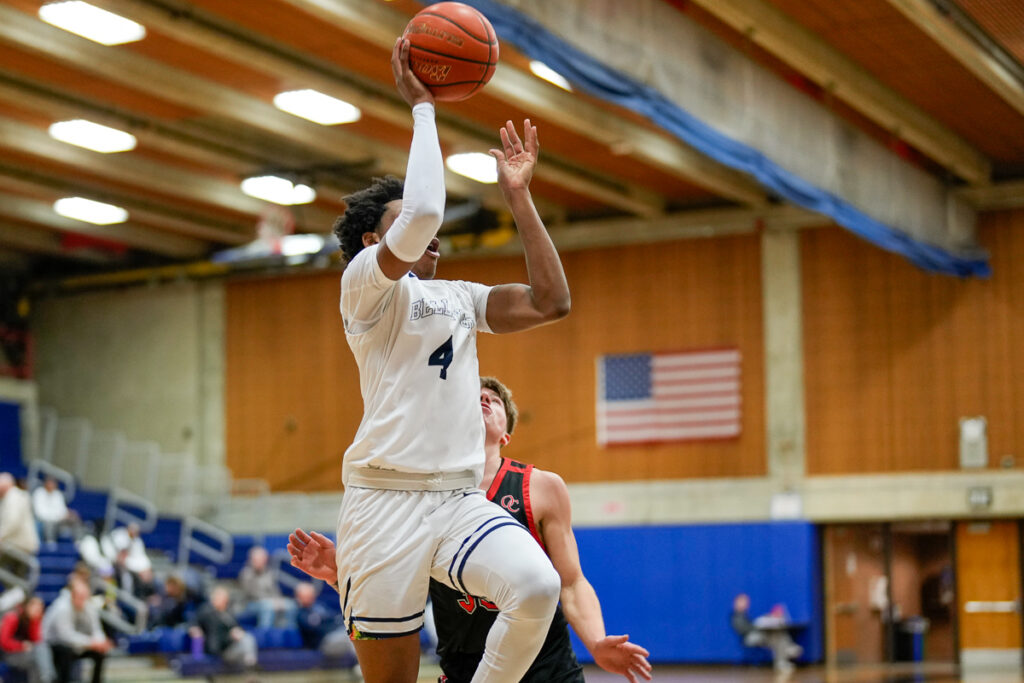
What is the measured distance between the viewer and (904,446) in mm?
21641

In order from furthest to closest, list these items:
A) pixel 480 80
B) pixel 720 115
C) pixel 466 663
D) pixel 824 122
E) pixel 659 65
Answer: pixel 824 122 < pixel 720 115 < pixel 659 65 < pixel 466 663 < pixel 480 80

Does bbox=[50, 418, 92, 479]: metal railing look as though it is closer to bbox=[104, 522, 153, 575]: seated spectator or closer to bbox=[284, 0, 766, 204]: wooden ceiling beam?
bbox=[104, 522, 153, 575]: seated spectator

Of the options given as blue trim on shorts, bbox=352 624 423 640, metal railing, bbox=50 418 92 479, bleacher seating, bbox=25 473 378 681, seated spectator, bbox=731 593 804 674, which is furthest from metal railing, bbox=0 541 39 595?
blue trim on shorts, bbox=352 624 423 640

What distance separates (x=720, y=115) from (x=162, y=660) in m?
10.3

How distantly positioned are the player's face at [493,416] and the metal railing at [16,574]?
44.5 ft

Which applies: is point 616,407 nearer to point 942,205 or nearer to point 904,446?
point 904,446

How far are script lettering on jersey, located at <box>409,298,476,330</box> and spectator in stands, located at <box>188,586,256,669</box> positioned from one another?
518 inches

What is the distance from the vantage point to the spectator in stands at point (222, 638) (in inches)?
661

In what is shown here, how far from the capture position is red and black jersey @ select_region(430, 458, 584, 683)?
5.02 meters

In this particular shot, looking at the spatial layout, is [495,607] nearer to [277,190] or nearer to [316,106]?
[316,106]

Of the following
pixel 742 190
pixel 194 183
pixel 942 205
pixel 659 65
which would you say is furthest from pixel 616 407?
pixel 659 65

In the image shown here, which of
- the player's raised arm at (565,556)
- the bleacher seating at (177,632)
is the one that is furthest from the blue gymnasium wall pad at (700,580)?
the player's raised arm at (565,556)

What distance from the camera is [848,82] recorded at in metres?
16.6

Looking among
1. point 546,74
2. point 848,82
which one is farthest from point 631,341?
point 848,82
